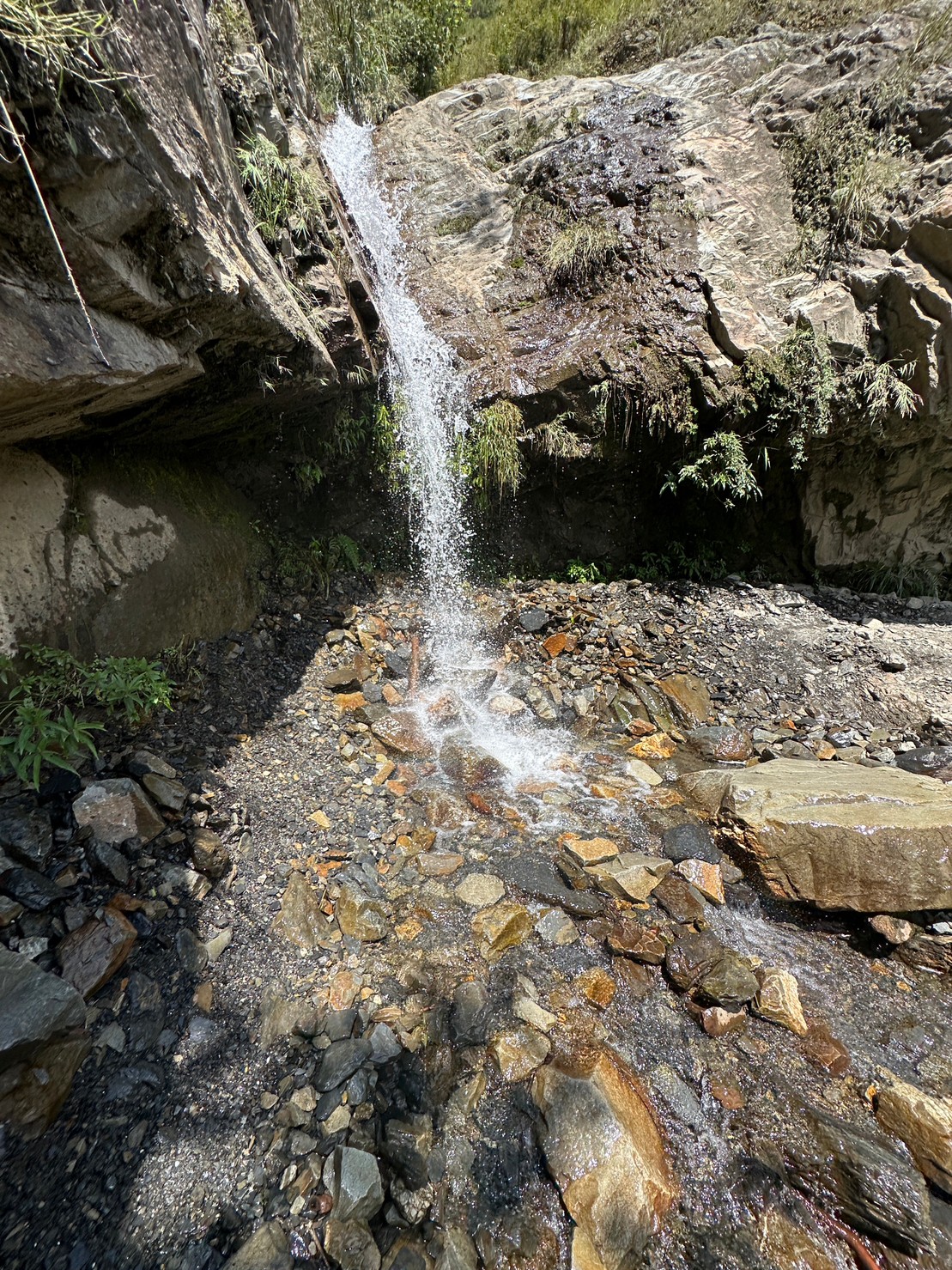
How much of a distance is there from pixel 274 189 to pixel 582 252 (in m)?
4.34

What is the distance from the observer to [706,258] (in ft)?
21.7

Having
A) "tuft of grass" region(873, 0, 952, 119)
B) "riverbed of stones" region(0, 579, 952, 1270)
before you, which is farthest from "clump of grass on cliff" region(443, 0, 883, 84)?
"riverbed of stones" region(0, 579, 952, 1270)

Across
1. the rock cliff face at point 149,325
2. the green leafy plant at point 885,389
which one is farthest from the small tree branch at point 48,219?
the green leafy plant at point 885,389

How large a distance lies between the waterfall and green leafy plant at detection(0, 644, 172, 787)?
2888 mm

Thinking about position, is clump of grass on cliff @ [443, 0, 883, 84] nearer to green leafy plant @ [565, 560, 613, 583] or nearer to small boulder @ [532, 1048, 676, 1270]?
green leafy plant @ [565, 560, 613, 583]

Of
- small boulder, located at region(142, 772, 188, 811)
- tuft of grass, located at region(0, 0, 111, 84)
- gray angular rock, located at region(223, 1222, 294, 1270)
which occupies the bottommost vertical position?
gray angular rock, located at region(223, 1222, 294, 1270)

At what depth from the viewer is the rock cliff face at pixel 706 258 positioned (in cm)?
611

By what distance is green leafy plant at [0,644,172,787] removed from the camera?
2.90 meters

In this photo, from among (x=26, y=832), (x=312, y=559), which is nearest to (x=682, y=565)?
(x=312, y=559)

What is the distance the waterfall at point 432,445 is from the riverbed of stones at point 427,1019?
206 centimetres

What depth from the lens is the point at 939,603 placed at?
22.6 ft

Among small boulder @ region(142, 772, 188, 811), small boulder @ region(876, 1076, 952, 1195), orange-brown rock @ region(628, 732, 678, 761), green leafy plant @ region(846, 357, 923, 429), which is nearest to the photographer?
small boulder @ region(876, 1076, 952, 1195)

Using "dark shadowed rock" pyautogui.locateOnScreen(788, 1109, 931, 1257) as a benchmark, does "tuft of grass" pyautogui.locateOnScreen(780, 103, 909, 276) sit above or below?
above

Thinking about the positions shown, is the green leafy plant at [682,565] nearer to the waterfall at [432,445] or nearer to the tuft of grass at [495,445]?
the tuft of grass at [495,445]
